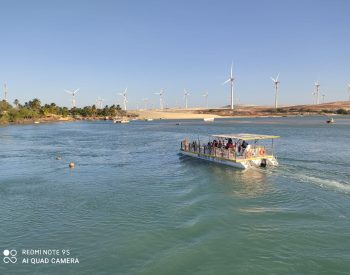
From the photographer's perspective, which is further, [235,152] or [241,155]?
[241,155]

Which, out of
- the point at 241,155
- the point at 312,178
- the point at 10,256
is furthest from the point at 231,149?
the point at 10,256

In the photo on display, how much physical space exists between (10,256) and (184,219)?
34.3 feet

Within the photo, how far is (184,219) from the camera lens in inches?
908

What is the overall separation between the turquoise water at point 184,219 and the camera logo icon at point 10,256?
0.33 metres

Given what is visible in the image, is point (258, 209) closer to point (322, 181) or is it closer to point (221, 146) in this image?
point (322, 181)

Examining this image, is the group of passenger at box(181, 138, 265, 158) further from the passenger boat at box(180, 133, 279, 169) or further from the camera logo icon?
the camera logo icon

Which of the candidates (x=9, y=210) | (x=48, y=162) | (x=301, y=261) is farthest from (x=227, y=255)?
(x=48, y=162)

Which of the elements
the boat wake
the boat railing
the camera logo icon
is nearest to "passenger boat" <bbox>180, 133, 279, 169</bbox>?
the boat railing

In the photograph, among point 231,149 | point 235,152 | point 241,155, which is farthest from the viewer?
point 231,149

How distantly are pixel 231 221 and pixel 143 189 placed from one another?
10.8 meters

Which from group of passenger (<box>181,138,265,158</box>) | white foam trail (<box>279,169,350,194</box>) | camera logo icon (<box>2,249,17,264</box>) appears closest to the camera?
camera logo icon (<box>2,249,17,264</box>)

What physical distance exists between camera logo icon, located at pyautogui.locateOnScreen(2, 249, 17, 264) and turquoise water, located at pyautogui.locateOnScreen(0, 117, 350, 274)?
1.07 ft

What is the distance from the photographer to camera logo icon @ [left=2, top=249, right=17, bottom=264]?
17859 mm

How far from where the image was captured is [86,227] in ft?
71.9
